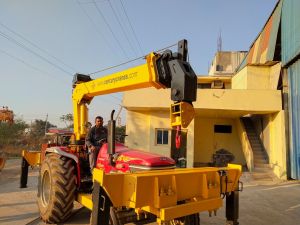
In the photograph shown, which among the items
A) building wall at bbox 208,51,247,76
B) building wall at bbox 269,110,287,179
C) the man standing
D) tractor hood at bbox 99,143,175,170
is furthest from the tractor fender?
building wall at bbox 208,51,247,76

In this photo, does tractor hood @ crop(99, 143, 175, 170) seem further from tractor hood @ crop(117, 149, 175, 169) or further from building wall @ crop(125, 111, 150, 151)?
building wall @ crop(125, 111, 150, 151)

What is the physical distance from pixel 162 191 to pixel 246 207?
5.83 metres

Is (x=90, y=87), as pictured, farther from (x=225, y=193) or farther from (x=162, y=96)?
(x=162, y=96)

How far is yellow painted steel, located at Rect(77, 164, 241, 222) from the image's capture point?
3.72m

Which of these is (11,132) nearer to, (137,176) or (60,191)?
(60,191)

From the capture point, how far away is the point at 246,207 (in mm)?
8859

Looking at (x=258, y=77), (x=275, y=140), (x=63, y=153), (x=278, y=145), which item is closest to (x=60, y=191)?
(x=63, y=153)

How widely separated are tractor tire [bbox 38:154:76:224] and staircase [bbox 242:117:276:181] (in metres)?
11.1

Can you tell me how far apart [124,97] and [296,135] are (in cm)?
835

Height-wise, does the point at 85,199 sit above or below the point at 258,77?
below

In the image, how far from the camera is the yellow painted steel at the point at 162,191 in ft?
12.2

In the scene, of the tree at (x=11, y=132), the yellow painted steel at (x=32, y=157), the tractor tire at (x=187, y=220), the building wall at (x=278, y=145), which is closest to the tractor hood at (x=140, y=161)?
the tractor tire at (x=187, y=220)

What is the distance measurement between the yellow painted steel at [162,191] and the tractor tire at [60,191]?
2.32 m

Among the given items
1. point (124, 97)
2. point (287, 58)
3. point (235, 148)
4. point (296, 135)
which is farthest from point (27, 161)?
point (235, 148)
